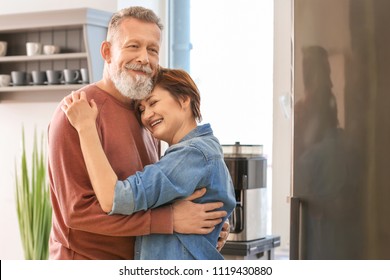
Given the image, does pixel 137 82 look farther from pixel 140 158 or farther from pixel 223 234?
pixel 223 234

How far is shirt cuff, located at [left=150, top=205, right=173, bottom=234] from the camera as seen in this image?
1623 millimetres

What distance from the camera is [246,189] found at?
320cm

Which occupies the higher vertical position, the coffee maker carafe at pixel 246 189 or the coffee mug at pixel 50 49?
the coffee mug at pixel 50 49

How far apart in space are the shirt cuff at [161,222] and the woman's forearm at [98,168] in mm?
Result: 105

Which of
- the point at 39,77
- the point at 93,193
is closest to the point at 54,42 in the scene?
the point at 39,77

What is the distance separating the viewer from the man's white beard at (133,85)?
1703 mm

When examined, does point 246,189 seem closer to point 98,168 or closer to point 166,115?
Result: point 166,115

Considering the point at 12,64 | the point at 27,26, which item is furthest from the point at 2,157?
the point at 27,26

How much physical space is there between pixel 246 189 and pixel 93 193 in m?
1.63

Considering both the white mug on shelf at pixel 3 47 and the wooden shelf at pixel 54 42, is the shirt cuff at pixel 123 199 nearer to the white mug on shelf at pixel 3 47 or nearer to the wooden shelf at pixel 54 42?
the wooden shelf at pixel 54 42

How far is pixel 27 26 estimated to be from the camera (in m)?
4.07

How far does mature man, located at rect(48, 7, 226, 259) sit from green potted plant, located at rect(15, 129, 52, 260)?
7.59 ft

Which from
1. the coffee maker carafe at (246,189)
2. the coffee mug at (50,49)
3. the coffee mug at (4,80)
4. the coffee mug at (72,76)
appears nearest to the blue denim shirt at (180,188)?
the coffee maker carafe at (246,189)

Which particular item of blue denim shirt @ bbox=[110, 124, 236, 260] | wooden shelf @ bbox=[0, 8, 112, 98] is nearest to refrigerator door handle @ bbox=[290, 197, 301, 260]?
blue denim shirt @ bbox=[110, 124, 236, 260]
